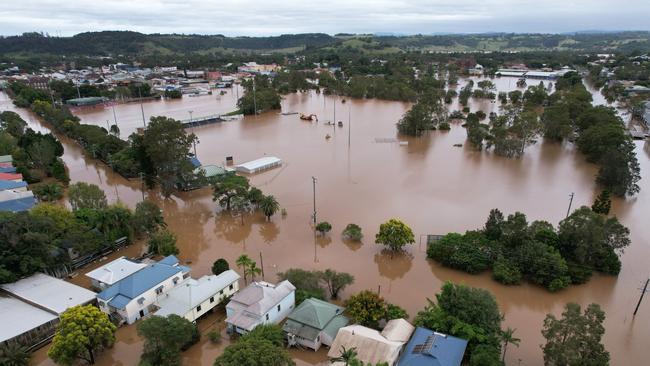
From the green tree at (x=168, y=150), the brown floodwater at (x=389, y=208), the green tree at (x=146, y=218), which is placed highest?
the green tree at (x=168, y=150)

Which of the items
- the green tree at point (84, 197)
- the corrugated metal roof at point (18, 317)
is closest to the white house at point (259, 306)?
the corrugated metal roof at point (18, 317)

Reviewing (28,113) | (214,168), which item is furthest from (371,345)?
(28,113)

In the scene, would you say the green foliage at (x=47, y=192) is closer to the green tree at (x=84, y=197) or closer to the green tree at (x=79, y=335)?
the green tree at (x=84, y=197)

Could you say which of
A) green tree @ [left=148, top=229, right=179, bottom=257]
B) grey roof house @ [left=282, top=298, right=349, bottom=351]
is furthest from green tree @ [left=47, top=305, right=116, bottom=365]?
green tree @ [left=148, top=229, right=179, bottom=257]

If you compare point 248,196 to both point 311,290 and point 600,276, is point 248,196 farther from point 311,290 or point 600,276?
point 600,276

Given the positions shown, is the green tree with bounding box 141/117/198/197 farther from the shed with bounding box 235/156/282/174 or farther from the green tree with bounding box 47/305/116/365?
the green tree with bounding box 47/305/116/365

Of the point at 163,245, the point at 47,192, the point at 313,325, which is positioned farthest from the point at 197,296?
the point at 47,192

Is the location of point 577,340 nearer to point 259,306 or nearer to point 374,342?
point 374,342
